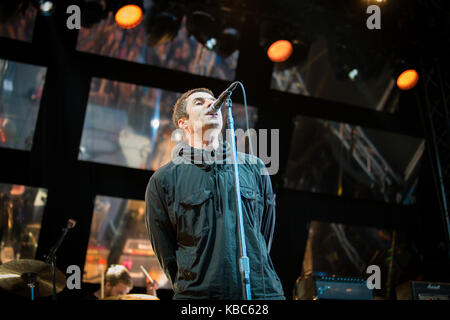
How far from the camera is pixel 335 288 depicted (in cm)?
426

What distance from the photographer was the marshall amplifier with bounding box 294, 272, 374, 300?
4.20m

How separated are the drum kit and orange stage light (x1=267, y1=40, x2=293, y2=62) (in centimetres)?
348

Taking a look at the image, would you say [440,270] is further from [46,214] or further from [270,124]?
[46,214]

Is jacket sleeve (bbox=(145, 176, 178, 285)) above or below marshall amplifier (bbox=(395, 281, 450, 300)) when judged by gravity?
above

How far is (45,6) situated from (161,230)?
4214 millimetres

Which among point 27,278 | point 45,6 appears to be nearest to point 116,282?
point 27,278

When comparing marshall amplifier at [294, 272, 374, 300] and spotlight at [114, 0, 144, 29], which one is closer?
marshall amplifier at [294, 272, 374, 300]

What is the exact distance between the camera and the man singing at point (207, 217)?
6.06ft

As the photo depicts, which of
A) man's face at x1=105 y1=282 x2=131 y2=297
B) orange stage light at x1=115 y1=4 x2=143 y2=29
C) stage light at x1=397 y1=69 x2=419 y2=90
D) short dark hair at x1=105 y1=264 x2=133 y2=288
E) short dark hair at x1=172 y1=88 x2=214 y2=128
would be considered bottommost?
man's face at x1=105 y1=282 x2=131 y2=297

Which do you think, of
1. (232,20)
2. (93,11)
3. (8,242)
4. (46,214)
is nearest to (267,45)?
(232,20)

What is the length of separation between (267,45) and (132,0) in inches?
71.4

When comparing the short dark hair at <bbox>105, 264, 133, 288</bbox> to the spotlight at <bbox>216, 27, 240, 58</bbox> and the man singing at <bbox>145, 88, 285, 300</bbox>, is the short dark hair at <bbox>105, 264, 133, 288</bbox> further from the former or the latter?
the spotlight at <bbox>216, 27, 240, 58</bbox>

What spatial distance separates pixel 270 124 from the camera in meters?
5.52

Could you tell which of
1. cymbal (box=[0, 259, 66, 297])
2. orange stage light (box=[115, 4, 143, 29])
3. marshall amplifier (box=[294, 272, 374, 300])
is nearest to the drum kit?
cymbal (box=[0, 259, 66, 297])
